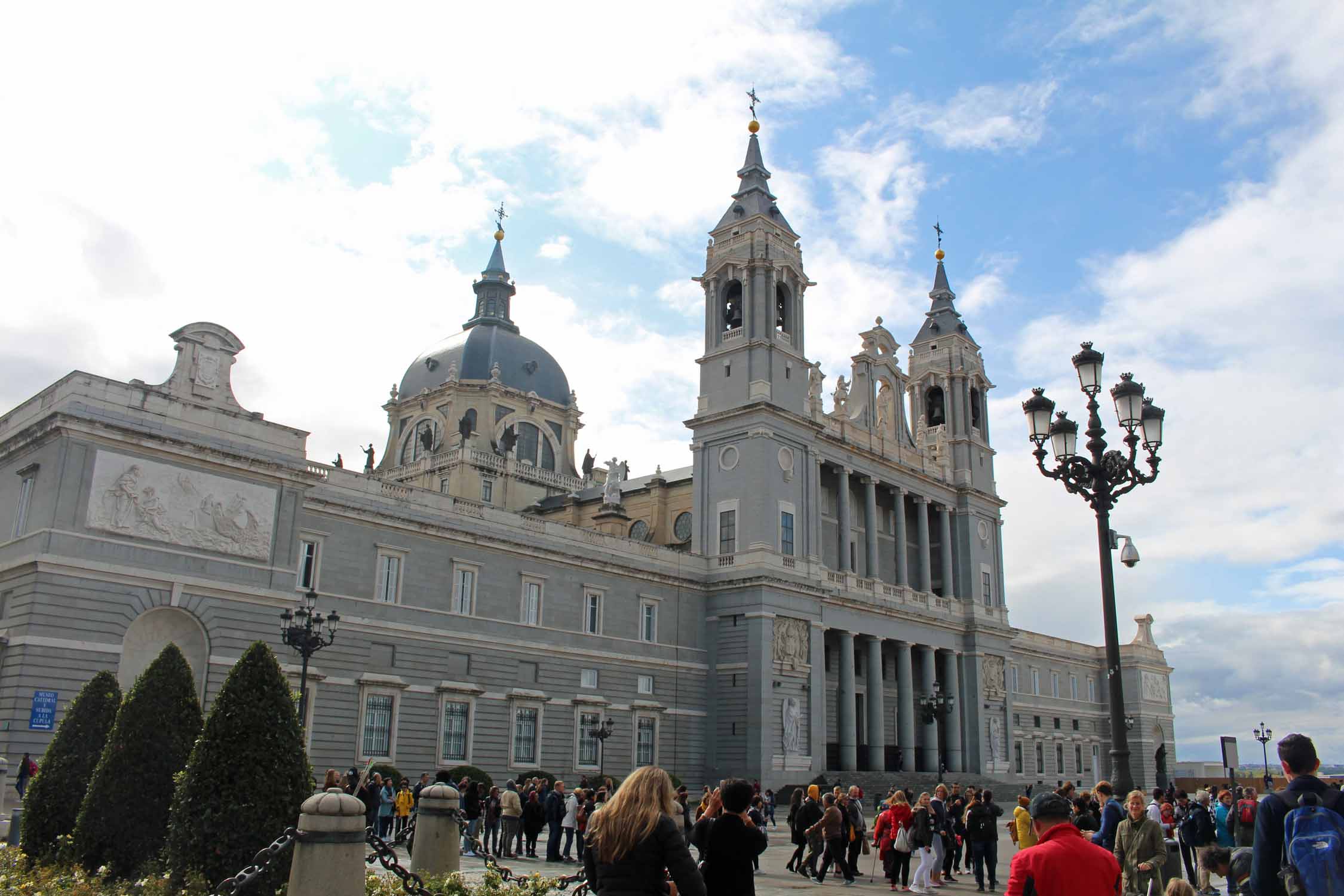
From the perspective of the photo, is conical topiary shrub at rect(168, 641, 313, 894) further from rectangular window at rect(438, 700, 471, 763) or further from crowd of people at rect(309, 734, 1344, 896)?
Answer: rectangular window at rect(438, 700, 471, 763)

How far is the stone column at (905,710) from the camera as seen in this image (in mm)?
52625

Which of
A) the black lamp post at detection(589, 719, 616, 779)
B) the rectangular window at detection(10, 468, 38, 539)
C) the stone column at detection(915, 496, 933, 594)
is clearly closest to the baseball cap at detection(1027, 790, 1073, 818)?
the rectangular window at detection(10, 468, 38, 539)

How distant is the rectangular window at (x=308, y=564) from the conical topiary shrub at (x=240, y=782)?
72.4 ft

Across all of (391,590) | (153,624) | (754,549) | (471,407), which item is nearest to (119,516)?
(153,624)

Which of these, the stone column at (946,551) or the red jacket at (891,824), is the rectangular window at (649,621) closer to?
the stone column at (946,551)

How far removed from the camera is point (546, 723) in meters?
39.2

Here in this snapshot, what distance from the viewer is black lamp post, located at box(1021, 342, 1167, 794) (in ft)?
52.4

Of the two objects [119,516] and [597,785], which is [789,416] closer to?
[597,785]

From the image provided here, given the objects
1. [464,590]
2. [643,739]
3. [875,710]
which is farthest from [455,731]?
[875,710]

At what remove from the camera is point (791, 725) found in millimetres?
44719

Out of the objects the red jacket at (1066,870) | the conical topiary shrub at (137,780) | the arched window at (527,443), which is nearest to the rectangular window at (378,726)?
the conical topiary shrub at (137,780)

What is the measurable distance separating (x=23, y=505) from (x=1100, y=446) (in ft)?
83.4

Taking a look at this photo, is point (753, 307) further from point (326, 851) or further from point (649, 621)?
point (326, 851)

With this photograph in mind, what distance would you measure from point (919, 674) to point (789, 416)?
16.9m
